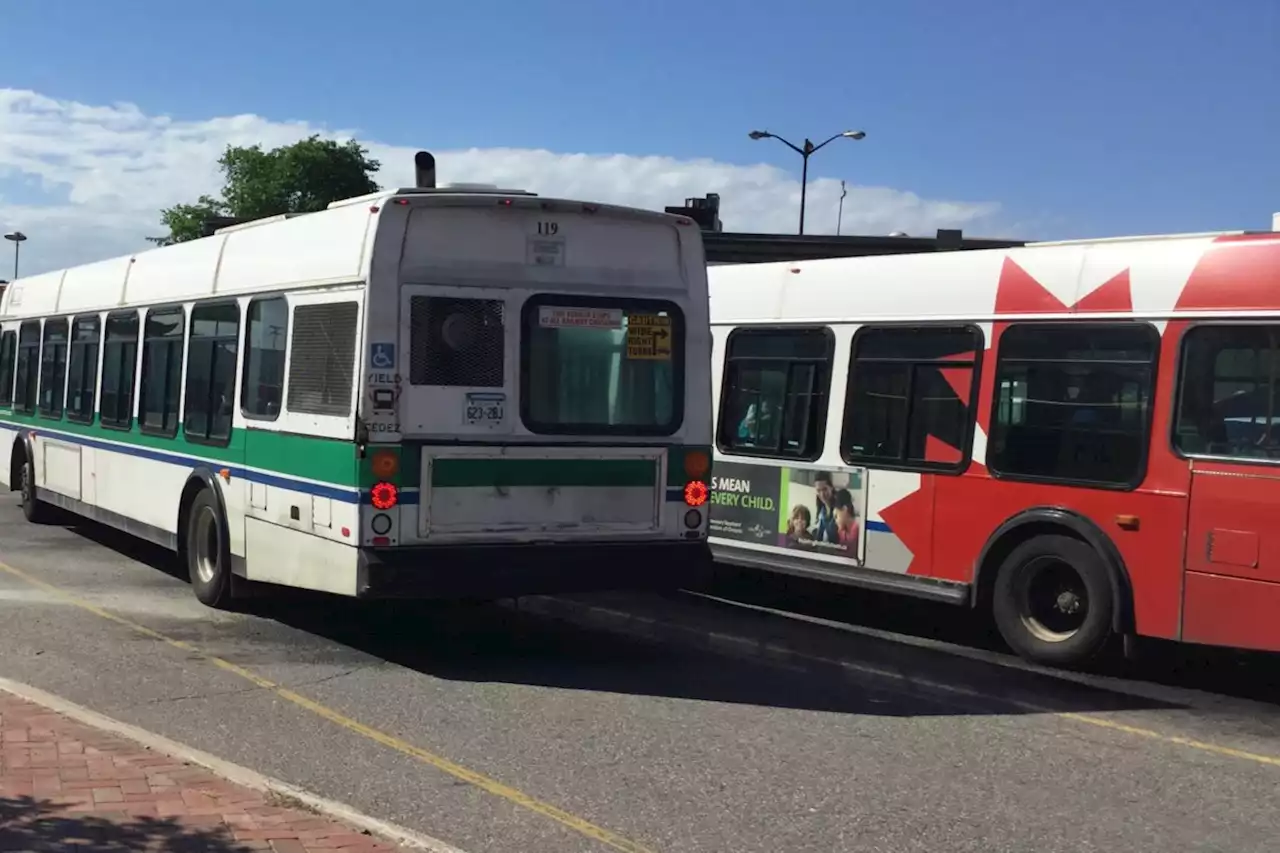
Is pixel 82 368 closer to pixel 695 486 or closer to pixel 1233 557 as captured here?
pixel 695 486

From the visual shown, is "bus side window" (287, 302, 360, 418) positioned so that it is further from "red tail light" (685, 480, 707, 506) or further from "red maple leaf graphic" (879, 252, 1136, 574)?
"red maple leaf graphic" (879, 252, 1136, 574)

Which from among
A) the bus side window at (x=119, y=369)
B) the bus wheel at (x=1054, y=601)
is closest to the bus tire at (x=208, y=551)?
the bus side window at (x=119, y=369)

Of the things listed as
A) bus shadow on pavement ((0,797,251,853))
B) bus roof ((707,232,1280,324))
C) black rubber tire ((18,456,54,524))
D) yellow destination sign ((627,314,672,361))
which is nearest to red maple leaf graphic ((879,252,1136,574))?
bus roof ((707,232,1280,324))

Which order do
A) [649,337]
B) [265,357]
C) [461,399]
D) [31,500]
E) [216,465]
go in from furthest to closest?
[31,500], [216,465], [265,357], [649,337], [461,399]

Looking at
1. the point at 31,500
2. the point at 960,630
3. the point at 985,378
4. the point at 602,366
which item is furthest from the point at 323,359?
the point at 31,500

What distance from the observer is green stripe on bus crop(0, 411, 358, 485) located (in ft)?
27.9

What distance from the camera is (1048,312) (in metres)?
9.46

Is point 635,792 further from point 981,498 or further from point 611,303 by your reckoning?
point 981,498

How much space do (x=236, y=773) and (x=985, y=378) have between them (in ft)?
19.7

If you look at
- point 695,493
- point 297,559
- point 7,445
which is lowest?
point 297,559

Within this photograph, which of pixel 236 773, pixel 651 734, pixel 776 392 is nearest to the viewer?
pixel 236 773

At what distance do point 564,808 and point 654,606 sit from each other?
19.5ft

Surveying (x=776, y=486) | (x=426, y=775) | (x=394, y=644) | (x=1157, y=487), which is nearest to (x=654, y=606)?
(x=776, y=486)

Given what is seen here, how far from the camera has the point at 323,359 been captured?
29.0 feet
